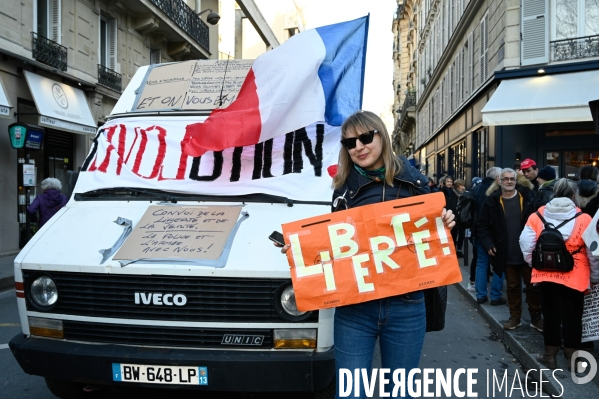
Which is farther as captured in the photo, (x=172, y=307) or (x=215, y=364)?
(x=172, y=307)

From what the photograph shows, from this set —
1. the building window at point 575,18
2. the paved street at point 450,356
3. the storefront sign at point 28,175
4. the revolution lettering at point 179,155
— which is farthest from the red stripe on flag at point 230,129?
the building window at point 575,18

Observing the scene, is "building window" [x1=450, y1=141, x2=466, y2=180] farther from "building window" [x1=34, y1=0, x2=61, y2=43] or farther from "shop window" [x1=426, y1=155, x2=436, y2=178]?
"building window" [x1=34, y1=0, x2=61, y2=43]

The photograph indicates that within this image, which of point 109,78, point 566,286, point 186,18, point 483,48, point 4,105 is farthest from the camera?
point 186,18

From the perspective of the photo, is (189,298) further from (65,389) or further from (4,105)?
(4,105)

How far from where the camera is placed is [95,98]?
694 inches

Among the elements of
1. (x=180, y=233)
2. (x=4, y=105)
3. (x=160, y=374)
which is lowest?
(x=160, y=374)

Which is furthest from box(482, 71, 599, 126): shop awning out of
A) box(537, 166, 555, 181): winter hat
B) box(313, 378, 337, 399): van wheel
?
box(313, 378, 337, 399): van wheel

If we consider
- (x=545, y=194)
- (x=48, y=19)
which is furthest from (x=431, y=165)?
(x=545, y=194)

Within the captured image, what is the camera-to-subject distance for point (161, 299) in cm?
330

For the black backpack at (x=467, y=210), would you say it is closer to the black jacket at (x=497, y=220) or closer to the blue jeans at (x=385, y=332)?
the black jacket at (x=497, y=220)

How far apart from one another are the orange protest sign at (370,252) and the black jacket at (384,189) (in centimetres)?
6

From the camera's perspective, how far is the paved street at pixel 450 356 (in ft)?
13.9

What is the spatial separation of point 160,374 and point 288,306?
89cm

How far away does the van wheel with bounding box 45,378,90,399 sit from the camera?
12.7 ft
